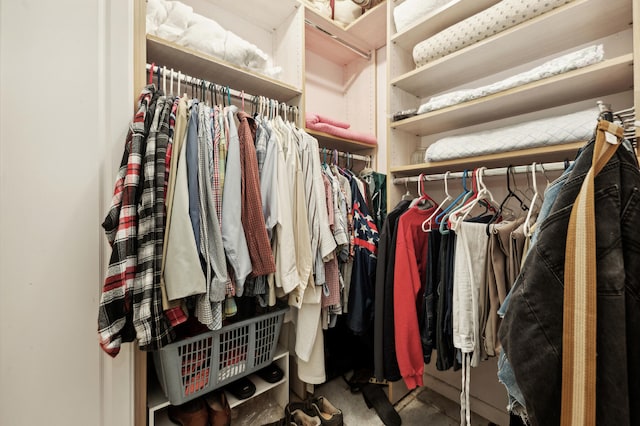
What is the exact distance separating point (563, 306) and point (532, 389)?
0.15 meters

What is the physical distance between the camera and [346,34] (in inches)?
66.9

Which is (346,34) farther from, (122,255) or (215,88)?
(122,255)

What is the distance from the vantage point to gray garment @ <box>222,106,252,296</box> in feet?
2.96

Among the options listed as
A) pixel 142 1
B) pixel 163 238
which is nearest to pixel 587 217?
pixel 163 238

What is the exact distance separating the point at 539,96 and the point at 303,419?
1743 millimetres

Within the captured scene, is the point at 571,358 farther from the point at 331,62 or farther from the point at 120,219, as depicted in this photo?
the point at 331,62

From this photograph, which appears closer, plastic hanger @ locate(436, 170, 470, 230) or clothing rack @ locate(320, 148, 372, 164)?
plastic hanger @ locate(436, 170, 470, 230)

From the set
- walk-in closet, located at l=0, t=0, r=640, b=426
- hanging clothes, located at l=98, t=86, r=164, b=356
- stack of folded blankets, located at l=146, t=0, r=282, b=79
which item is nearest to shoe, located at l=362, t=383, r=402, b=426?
walk-in closet, located at l=0, t=0, r=640, b=426

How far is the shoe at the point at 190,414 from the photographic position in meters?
1.08

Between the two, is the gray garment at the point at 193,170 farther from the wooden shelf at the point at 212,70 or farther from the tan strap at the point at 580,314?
the tan strap at the point at 580,314

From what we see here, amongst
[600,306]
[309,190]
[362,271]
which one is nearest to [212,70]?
[309,190]

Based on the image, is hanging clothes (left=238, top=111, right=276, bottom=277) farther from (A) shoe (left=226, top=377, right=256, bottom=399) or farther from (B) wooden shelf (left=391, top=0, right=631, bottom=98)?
(B) wooden shelf (left=391, top=0, right=631, bottom=98)

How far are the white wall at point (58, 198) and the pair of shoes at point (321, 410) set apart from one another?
714mm

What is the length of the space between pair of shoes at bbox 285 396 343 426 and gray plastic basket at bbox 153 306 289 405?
0.95 feet
